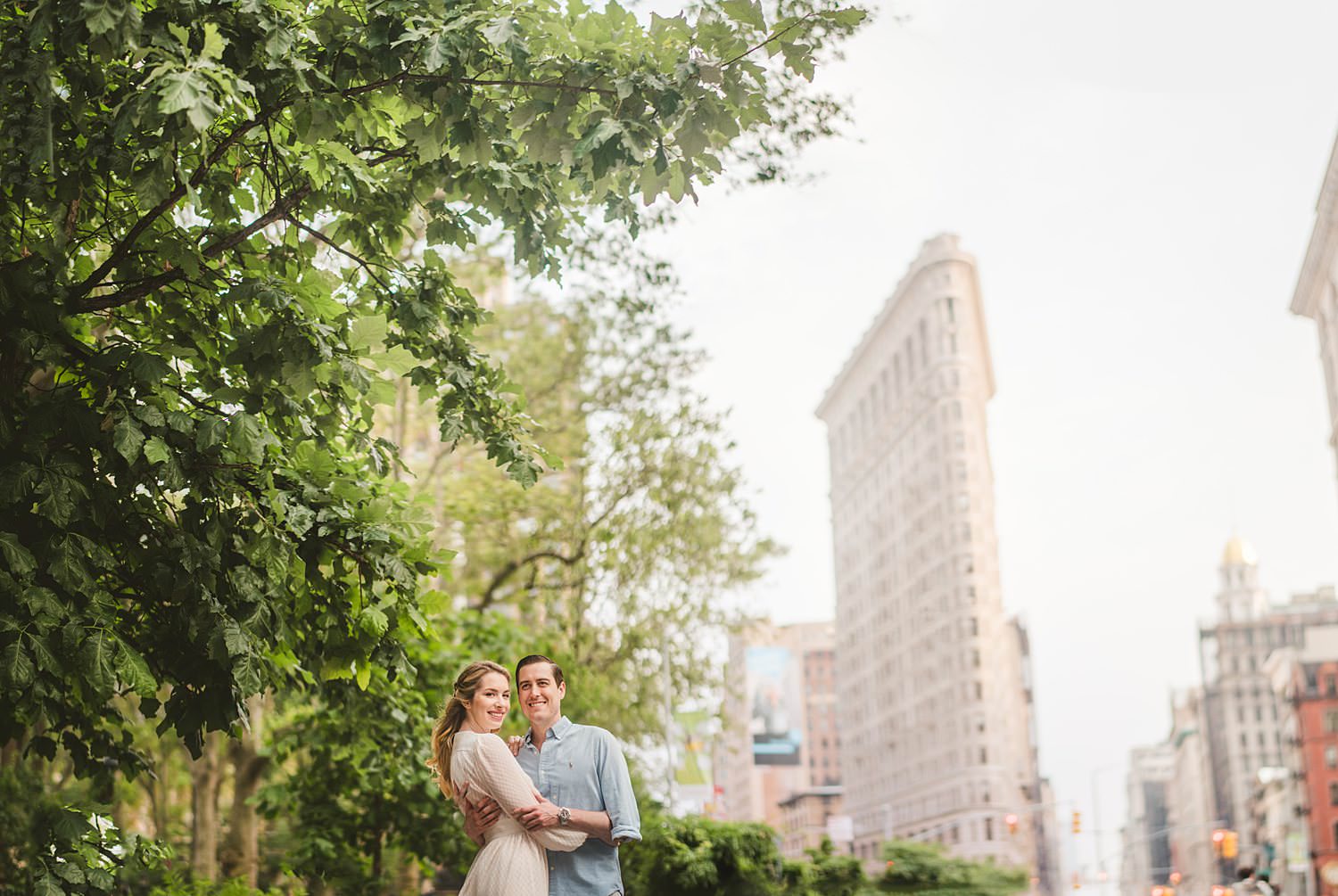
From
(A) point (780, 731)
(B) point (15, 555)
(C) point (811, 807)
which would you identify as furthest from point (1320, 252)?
(B) point (15, 555)

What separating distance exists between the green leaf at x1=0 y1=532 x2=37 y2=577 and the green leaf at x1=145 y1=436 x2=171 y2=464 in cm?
57

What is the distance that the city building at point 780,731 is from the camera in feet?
136

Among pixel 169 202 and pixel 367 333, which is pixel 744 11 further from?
pixel 169 202

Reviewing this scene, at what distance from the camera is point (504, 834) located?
5.08m

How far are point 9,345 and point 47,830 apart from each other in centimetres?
234

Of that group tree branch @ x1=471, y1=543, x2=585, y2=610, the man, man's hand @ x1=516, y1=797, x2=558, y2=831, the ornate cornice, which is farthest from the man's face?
the ornate cornice

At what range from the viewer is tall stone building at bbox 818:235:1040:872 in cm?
9956

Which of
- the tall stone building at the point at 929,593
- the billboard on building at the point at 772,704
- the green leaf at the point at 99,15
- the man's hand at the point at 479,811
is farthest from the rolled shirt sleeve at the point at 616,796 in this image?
the tall stone building at the point at 929,593

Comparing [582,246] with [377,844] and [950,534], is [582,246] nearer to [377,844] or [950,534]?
[377,844]

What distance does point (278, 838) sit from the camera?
26.6 meters

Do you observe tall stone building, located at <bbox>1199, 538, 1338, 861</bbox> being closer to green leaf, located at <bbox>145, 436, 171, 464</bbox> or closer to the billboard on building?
the billboard on building

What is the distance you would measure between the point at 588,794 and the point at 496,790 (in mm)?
366

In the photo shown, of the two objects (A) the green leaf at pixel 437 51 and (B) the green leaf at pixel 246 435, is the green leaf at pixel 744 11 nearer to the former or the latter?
(A) the green leaf at pixel 437 51

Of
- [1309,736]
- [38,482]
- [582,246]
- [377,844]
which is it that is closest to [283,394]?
[38,482]
